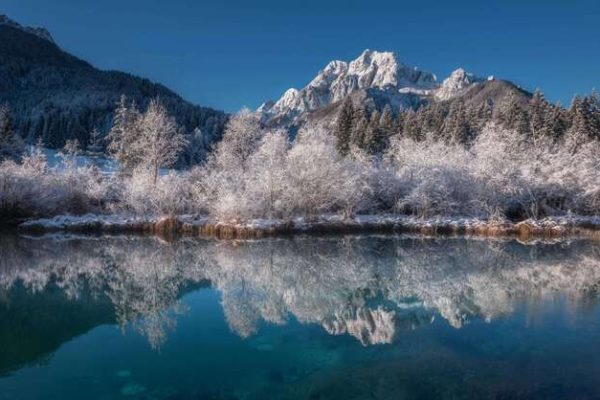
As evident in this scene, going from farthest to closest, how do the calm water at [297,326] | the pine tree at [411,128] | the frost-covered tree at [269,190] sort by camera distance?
1. the pine tree at [411,128]
2. the frost-covered tree at [269,190]
3. the calm water at [297,326]

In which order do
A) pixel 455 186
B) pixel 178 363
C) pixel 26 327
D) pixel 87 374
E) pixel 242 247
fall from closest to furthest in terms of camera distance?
pixel 87 374
pixel 178 363
pixel 26 327
pixel 242 247
pixel 455 186

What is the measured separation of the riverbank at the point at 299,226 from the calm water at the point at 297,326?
7653 mm

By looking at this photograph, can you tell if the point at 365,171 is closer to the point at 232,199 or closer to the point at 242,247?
the point at 232,199

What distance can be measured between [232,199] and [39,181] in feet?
47.1

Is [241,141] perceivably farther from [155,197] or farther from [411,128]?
[411,128]

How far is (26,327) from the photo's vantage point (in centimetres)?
1219

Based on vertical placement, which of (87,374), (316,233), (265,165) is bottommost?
(87,374)

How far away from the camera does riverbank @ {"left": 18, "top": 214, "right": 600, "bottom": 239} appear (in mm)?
31016

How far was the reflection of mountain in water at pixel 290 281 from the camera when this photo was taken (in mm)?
13242

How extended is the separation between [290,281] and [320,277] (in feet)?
4.62

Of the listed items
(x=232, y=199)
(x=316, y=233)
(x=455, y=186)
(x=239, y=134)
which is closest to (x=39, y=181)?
(x=232, y=199)

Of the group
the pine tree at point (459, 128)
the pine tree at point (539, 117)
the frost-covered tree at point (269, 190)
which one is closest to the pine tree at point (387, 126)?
the pine tree at point (459, 128)

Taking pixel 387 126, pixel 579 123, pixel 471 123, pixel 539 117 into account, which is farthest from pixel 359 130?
pixel 579 123

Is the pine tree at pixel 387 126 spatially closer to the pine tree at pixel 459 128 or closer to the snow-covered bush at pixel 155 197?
the pine tree at pixel 459 128
